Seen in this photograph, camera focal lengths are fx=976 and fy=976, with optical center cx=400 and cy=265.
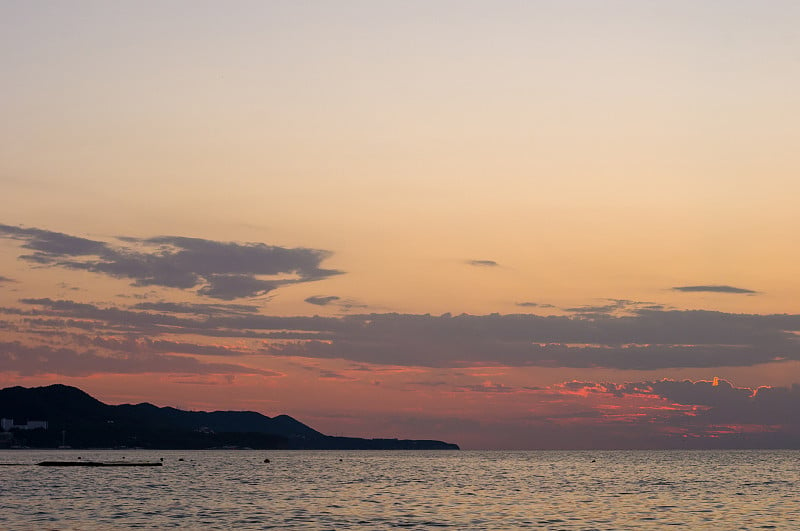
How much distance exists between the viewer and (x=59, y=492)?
147 meters

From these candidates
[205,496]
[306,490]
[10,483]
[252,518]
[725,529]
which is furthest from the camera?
[10,483]

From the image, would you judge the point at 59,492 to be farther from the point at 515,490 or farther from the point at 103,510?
the point at 515,490

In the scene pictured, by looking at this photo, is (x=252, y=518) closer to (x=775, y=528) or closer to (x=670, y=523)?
(x=670, y=523)

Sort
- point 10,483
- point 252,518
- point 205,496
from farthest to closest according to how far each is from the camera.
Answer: point 10,483, point 205,496, point 252,518

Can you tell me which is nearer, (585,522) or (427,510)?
(585,522)

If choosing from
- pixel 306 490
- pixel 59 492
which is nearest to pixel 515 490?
pixel 306 490

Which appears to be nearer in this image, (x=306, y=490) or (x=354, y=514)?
(x=354, y=514)

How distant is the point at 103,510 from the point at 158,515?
983cm

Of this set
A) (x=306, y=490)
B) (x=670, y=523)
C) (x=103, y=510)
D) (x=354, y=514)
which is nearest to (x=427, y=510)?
(x=354, y=514)

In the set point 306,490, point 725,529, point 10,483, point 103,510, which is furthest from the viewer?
point 10,483

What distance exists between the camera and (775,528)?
97.9 meters

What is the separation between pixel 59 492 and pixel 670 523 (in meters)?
92.0

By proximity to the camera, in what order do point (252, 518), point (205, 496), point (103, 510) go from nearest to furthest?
1. point (252, 518)
2. point (103, 510)
3. point (205, 496)

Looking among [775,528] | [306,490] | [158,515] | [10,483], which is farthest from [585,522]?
[10,483]
